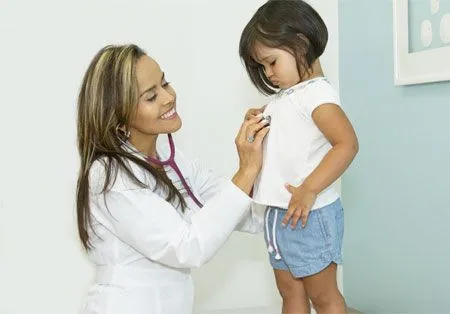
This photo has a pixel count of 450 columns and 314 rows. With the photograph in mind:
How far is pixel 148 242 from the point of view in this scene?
1.55m

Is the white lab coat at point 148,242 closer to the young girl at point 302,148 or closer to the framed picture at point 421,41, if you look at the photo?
the young girl at point 302,148

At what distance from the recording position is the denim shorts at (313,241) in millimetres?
1549

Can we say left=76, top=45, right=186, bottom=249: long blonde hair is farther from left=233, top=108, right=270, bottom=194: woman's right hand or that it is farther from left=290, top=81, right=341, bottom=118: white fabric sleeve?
left=290, top=81, right=341, bottom=118: white fabric sleeve

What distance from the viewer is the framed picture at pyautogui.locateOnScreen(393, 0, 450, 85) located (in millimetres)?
1945

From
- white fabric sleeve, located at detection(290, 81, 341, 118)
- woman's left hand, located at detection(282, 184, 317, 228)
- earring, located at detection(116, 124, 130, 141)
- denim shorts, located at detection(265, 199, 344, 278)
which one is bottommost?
denim shorts, located at detection(265, 199, 344, 278)

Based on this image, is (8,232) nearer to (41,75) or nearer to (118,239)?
(41,75)

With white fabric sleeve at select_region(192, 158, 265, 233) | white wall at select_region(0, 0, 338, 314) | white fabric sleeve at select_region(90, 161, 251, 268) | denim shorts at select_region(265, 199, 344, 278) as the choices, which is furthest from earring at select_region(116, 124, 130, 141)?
white wall at select_region(0, 0, 338, 314)

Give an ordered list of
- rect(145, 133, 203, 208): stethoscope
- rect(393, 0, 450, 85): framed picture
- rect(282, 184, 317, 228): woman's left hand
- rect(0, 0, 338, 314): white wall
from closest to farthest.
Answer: rect(282, 184, 317, 228): woman's left hand → rect(145, 133, 203, 208): stethoscope → rect(393, 0, 450, 85): framed picture → rect(0, 0, 338, 314): white wall

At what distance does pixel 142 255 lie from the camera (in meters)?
1.63

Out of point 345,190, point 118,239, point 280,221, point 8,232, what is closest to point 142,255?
point 118,239

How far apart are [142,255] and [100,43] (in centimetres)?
100

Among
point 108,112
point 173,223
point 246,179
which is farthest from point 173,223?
point 108,112

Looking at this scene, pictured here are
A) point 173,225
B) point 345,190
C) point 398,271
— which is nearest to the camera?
point 173,225

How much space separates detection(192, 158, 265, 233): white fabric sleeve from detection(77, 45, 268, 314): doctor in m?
0.19
